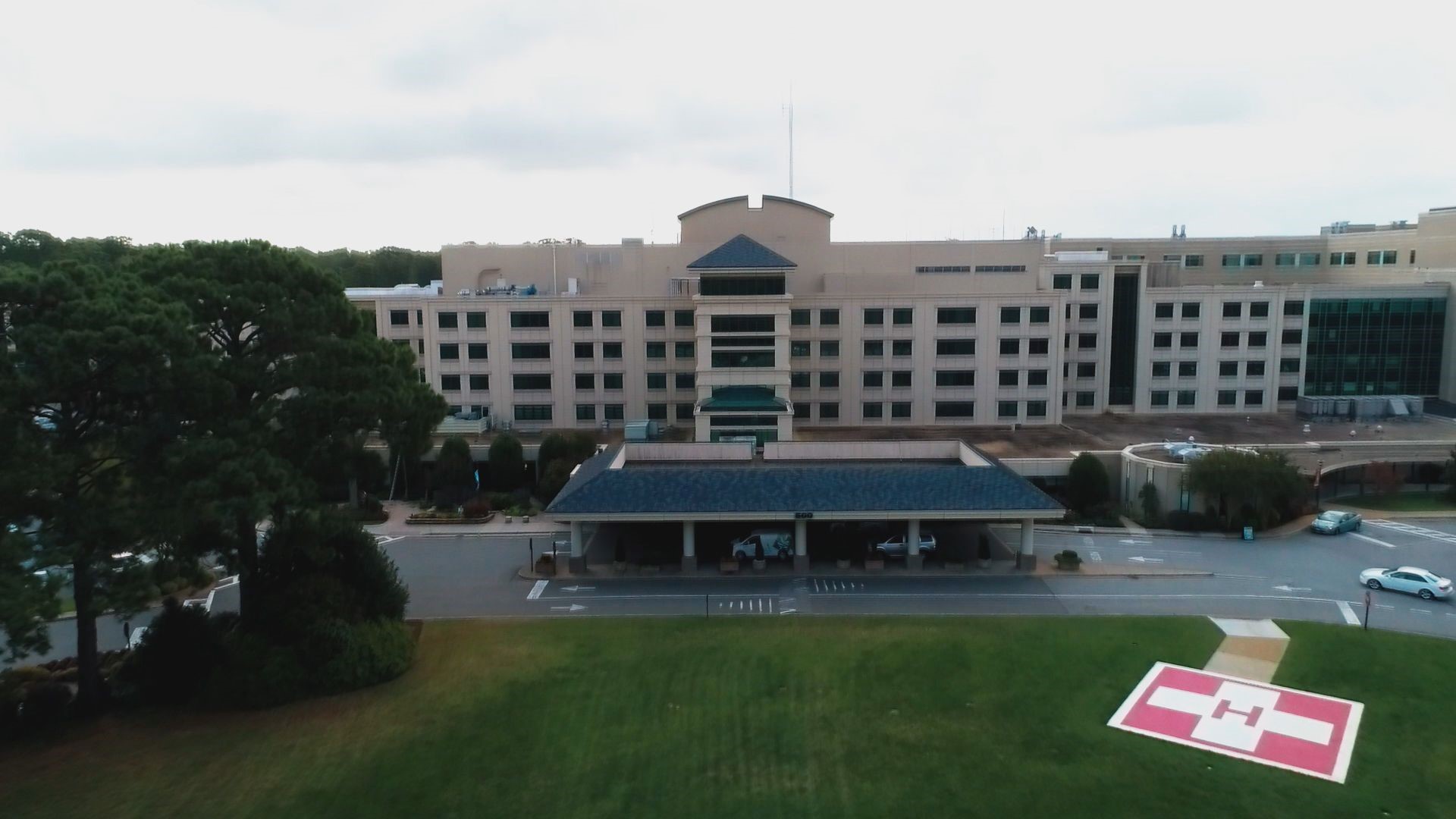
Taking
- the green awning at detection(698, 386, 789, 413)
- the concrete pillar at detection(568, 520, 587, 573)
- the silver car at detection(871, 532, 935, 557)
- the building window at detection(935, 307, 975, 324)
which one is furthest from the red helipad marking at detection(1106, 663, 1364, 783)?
the building window at detection(935, 307, 975, 324)

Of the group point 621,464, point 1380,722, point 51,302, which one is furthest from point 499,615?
point 1380,722

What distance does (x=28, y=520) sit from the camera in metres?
27.1

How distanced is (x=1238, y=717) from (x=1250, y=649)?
6.04 meters

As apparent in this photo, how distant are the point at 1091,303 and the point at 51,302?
221 feet

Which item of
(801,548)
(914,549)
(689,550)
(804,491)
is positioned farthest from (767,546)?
(914,549)

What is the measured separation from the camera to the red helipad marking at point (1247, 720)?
87.8ft

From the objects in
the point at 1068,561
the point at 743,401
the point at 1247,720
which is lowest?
the point at 1247,720

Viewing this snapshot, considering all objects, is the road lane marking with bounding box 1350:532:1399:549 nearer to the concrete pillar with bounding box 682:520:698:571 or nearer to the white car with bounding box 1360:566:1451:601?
the white car with bounding box 1360:566:1451:601

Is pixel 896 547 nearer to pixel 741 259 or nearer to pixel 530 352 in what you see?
pixel 741 259

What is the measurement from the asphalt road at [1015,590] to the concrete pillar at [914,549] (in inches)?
36.3

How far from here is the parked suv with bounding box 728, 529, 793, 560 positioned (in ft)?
147

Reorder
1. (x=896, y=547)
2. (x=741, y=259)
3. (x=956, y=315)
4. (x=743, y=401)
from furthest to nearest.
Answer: (x=956, y=315) < (x=741, y=259) < (x=743, y=401) < (x=896, y=547)

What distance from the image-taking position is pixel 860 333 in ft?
229

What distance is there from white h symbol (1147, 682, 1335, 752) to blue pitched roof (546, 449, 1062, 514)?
1264 centimetres
